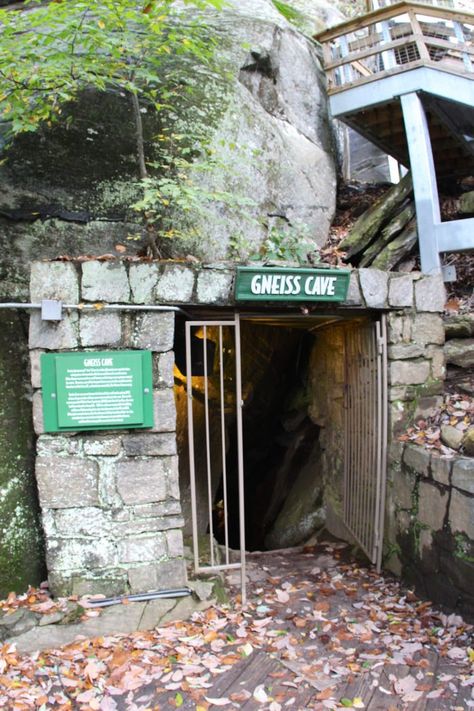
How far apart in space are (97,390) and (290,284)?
163cm

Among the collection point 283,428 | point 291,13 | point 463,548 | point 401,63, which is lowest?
point 463,548

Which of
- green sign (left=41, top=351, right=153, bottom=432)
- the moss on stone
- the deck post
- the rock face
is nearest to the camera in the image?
green sign (left=41, top=351, right=153, bottom=432)

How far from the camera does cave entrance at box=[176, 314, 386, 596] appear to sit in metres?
4.88

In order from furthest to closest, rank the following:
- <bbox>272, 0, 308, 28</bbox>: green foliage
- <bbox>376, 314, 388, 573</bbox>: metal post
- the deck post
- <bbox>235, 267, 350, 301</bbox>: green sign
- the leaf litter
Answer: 1. <bbox>272, 0, 308, 28</bbox>: green foliage
2. the deck post
3. <bbox>376, 314, 388, 573</bbox>: metal post
4. <bbox>235, 267, 350, 301</bbox>: green sign
5. the leaf litter

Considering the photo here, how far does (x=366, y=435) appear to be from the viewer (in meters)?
5.20

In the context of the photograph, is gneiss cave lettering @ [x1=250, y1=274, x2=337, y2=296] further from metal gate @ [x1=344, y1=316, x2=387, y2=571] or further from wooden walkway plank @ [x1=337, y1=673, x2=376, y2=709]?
wooden walkway plank @ [x1=337, y1=673, x2=376, y2=709]

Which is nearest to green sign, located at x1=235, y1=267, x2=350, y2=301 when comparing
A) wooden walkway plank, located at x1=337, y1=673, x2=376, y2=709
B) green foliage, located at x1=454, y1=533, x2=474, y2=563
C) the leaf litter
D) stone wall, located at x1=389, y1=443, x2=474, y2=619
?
stone wall, located at x1=389, y1=443, x2=474, y2=619

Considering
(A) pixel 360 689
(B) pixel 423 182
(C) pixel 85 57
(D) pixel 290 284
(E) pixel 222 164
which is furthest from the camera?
(B) pixel 423 182

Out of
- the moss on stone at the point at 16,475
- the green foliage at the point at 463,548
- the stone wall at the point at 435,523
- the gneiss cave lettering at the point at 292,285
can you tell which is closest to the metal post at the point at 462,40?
the gneiss cave lettering at the point at 292,285

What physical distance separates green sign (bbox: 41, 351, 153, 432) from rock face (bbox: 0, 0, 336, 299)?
1317 millimetres

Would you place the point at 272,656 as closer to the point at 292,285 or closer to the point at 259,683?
the point at 259,683

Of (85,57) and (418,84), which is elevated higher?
(418,84)

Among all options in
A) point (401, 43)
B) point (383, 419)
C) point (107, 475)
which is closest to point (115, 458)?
point (107, 475)

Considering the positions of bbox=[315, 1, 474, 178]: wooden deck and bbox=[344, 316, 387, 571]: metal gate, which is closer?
bbox=[344, 316, 387, 571]: metal gate
